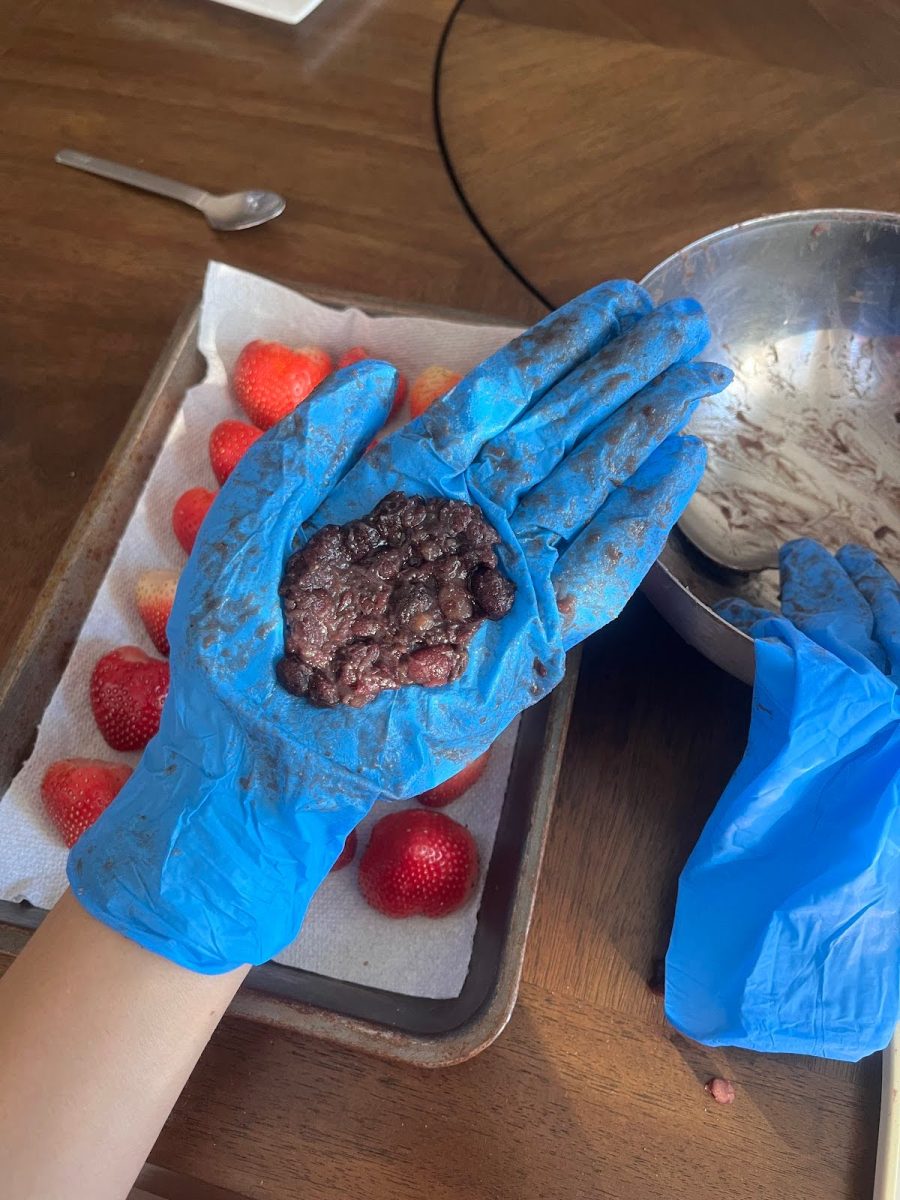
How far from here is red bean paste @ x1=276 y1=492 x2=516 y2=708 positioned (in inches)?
26.7

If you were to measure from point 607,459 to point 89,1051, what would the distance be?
2.07 ft

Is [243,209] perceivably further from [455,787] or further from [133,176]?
Answer: [455,787]

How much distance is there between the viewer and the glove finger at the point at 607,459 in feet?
2.40

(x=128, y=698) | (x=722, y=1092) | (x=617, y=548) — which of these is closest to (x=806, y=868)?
(x=722, y=1092)

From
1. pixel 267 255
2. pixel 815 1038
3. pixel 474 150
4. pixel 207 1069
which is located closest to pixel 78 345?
pixel 267 255

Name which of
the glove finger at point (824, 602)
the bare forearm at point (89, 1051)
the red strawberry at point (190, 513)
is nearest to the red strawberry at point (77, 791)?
the bare forearm at point (89, 1051)

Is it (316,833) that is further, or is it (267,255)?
(267,255)

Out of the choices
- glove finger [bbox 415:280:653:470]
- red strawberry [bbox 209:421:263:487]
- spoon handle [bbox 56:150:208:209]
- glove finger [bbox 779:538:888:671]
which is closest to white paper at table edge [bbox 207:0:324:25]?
spoon handle [bbox 56:150:208:209]

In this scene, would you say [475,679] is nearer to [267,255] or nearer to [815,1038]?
[815,1038]

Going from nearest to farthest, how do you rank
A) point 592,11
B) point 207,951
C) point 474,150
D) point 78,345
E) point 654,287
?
1. point 207,951
2. point 654,287
3. point 78,345
4. point 474,150
5. point 592,11

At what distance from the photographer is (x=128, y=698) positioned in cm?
86

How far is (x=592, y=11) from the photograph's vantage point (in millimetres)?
1354

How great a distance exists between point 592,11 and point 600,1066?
1.48m

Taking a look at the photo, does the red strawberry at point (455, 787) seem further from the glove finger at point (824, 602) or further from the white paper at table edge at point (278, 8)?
the white paper at table edge at point (278, 8)
